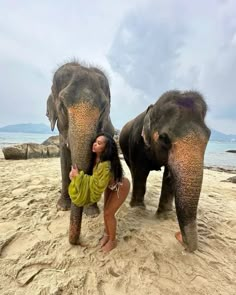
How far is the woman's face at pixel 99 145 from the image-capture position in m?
3.08

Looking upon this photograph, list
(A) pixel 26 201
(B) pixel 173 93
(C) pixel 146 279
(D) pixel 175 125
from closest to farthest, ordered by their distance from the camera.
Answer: (C) pixel 146 279
(D) pixel 175 125
(B) pixel 173 93
(A) pixel 26 201

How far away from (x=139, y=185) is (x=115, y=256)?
1.73 m

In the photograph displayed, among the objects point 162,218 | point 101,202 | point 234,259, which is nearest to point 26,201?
point 101,202

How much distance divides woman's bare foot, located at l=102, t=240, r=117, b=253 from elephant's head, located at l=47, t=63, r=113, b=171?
37.4 inches

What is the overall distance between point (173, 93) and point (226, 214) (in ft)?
8.27

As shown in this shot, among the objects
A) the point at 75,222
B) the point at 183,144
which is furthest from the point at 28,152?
the point at 183,144

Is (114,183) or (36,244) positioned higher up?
(114,183)

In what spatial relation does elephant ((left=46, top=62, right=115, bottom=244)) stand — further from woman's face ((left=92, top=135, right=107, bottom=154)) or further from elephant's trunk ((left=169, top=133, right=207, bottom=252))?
elephant's trunk ((left=169, top=133, right=207, bottom=252))

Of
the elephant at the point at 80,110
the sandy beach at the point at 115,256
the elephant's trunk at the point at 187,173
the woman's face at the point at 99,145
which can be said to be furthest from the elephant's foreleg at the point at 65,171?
the elephant's trunk at the point at 187,173

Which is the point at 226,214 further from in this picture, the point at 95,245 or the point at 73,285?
the point at 73,285

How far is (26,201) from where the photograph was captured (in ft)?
15.7

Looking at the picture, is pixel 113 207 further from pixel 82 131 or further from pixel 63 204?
pixel 63 204

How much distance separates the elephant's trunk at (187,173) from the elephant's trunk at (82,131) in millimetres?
952

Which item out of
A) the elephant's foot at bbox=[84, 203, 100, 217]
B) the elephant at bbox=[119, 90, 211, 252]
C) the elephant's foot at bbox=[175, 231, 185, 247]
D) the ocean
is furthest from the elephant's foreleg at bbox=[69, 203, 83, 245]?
the ocean
